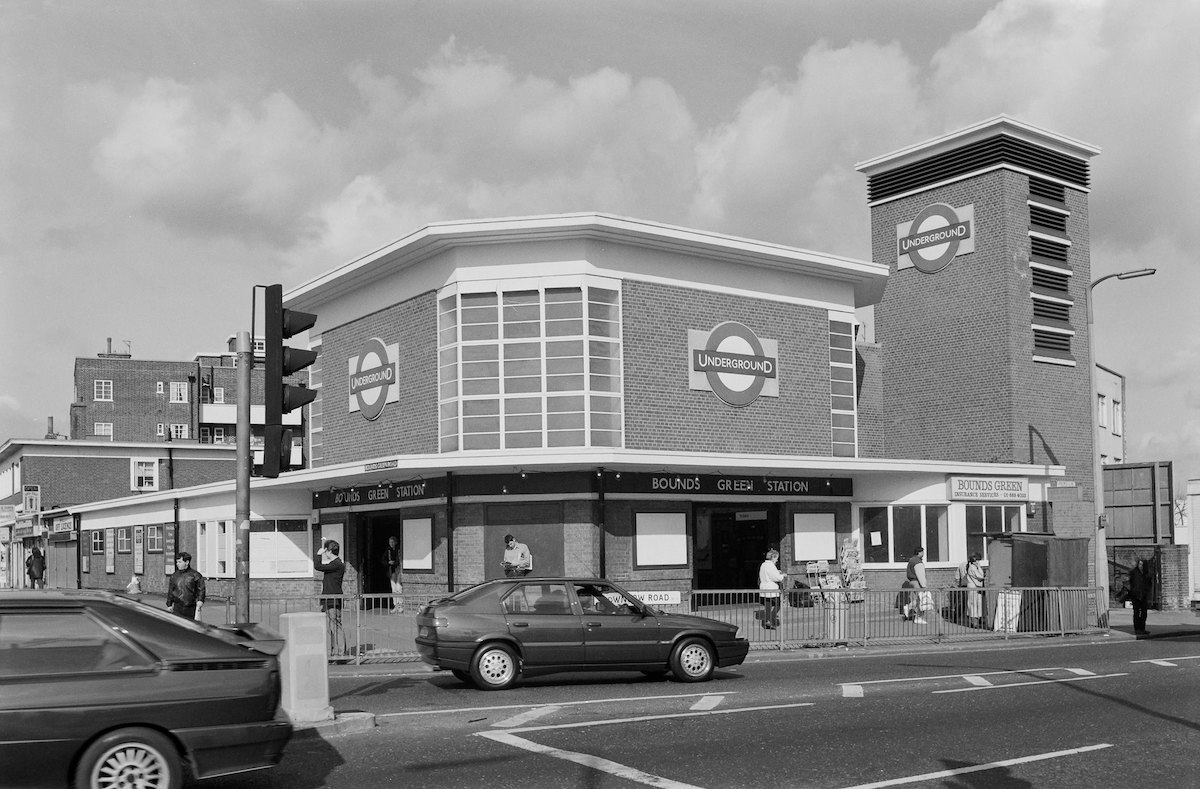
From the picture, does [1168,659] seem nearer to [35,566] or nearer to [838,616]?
[838,616]

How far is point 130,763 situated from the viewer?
Answer: 25.0ft

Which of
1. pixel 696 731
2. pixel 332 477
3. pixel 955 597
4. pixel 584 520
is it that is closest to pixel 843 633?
pixel 955 597

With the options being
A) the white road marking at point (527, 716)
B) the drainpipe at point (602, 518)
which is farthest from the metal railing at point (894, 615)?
the white road marking at point (527, 716)

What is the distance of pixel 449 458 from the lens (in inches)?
941

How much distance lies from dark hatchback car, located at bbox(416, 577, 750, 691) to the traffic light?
156 inches

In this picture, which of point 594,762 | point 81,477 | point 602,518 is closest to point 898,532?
point 602,518

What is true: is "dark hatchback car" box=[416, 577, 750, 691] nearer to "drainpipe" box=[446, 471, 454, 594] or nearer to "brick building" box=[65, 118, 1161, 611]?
"brick building" box=[65, 118, 1161, 611]

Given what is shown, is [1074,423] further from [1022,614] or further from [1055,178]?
[1022,614]

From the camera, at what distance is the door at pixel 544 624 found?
1473 cm

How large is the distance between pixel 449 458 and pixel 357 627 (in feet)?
21.6

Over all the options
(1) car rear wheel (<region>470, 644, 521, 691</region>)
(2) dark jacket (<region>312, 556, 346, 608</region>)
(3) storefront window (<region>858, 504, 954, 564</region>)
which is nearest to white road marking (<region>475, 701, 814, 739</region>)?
(1) car rear wheel (<region>470, 644, 521, 691</region>)

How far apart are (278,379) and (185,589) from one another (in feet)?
25.2

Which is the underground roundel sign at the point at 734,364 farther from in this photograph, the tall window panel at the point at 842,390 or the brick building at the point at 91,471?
the brick building at the point at 91,471

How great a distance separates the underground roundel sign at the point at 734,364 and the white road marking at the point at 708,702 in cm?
1348
